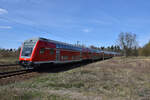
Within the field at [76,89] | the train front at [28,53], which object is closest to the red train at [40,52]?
the train front at [28,53]

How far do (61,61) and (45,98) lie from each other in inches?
553

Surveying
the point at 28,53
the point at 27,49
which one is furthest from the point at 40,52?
the point at 27,49

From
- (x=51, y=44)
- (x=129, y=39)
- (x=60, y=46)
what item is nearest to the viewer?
(x=51, y=44)

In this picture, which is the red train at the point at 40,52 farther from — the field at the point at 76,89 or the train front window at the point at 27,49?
the field at the point at 76,89

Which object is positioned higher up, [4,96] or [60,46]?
[60,46]

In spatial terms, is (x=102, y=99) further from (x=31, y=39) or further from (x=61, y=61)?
(x=61, y=61)

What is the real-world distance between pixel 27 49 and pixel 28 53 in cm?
61

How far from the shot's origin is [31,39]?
1581 centimetres

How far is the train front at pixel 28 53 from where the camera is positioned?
14477mm

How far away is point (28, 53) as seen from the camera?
15.1 meters

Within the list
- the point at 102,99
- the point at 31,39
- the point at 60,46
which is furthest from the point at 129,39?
the point at 102,99

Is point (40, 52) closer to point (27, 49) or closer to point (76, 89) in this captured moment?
point (27, 49)

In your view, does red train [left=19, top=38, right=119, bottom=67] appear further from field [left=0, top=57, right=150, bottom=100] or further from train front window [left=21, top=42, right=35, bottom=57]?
field [left=0, top=57, right=150, bottom=100]

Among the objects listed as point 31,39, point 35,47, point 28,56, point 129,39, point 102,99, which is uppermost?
point 129,39
